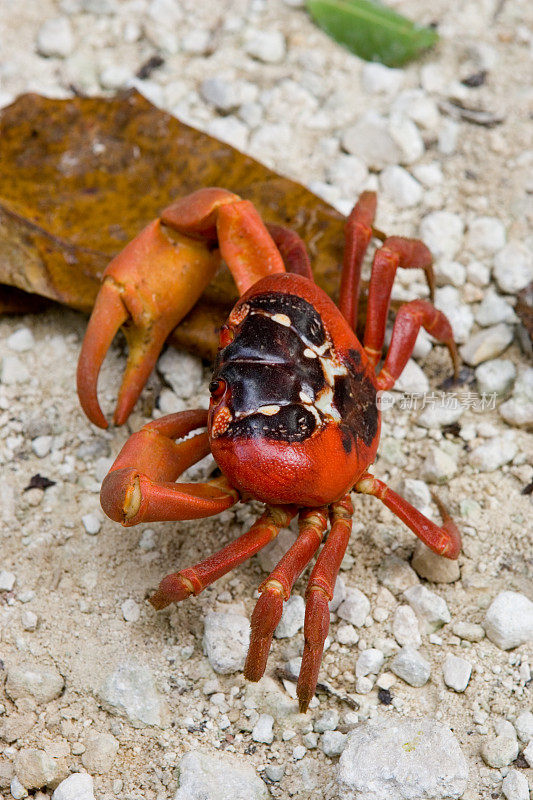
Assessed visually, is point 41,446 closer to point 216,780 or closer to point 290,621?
point 290,621

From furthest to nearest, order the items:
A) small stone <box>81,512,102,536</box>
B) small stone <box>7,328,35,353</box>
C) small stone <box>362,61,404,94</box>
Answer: small stone <box>362,61,404,94</box>, small stone <box>7,328,35,353</box>, small stone <box>81,512,102,536</box>

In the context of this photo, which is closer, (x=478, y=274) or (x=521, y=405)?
(x=521, y=405)

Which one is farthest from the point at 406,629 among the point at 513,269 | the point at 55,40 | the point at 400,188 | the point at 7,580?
the point at 55,40

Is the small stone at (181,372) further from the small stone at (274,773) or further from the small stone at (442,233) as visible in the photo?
A: the small stone at (274,773)

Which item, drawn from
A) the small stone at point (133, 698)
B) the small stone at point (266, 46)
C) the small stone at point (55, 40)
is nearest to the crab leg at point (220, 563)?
the small stone at point (133, 698)

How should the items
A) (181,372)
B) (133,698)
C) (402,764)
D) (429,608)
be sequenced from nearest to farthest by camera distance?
(402,764) < (133,698) < (429,608) < (181,372)

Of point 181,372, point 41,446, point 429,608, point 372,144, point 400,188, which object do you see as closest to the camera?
point 429,608

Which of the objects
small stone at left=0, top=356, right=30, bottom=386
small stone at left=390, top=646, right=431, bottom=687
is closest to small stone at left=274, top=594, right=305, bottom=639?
small stone at left=390, top=646, right=431, bottom=687

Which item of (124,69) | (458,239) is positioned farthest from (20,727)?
(124,69)

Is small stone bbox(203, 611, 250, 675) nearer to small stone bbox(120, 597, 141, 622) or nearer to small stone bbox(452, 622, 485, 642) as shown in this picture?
small stone bbox(120, 597, 141, 622)
